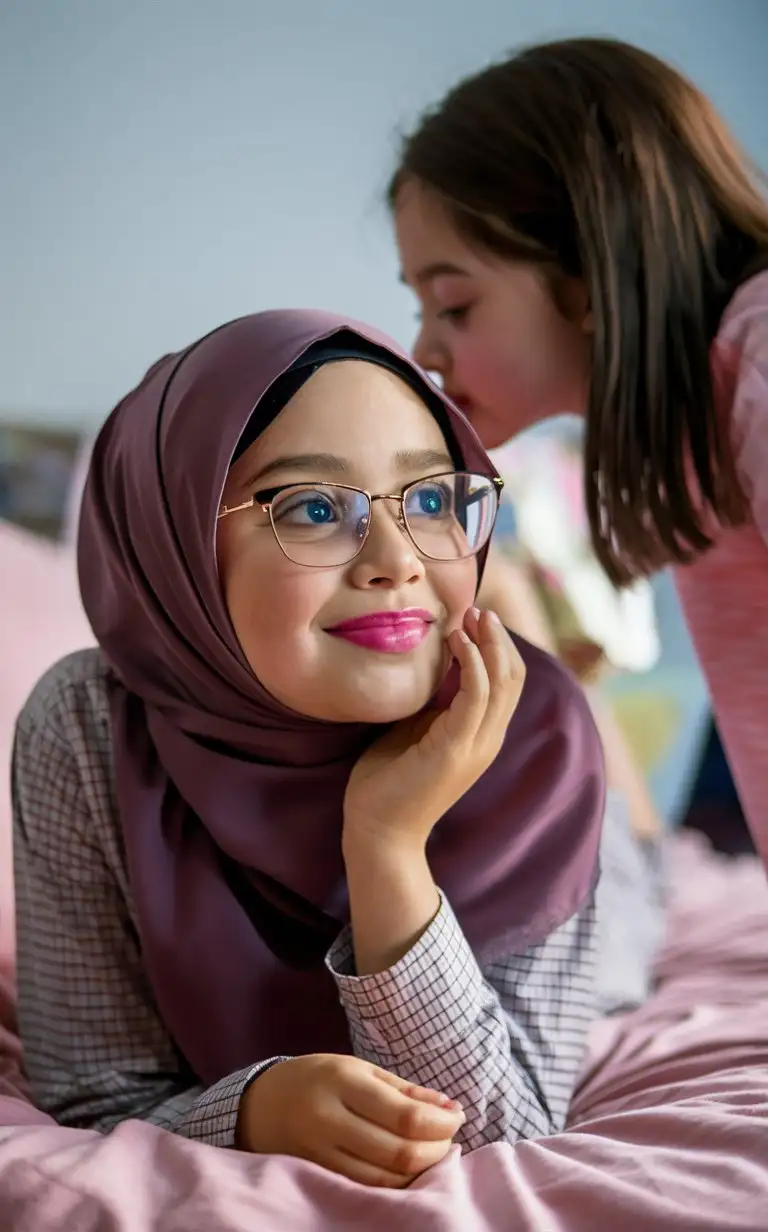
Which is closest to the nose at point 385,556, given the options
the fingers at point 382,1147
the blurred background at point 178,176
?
the fingers at point 382,1147

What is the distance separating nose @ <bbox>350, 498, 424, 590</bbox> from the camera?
0.75m

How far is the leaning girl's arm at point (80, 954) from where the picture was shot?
32.4 inches

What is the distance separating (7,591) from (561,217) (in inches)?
31.7

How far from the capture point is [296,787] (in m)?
0.84

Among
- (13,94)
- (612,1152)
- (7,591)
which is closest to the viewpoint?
(612,1152)

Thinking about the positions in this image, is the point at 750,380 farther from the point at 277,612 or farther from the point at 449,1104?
the point at 449,1104

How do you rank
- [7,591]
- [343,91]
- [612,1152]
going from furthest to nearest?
[343,91]
[7,591]
[612,1152]

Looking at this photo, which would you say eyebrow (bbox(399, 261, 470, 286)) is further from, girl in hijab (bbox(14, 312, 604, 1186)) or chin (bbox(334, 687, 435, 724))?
chin (bbox(334, 687, 435, 724))

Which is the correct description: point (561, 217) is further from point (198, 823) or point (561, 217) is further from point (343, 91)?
point (343, 91)

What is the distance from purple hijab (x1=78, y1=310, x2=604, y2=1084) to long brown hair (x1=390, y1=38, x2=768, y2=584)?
0.29 m

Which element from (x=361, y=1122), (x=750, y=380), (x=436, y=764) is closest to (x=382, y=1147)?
(x=361, y=1122)

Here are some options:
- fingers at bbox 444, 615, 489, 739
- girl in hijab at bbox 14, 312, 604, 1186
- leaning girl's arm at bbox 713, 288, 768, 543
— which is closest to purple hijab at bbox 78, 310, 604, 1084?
girl in hijab at bbox 14, 312, 604, 1186

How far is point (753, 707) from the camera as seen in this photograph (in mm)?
1156

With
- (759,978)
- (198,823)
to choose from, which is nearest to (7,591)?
(198,823)
